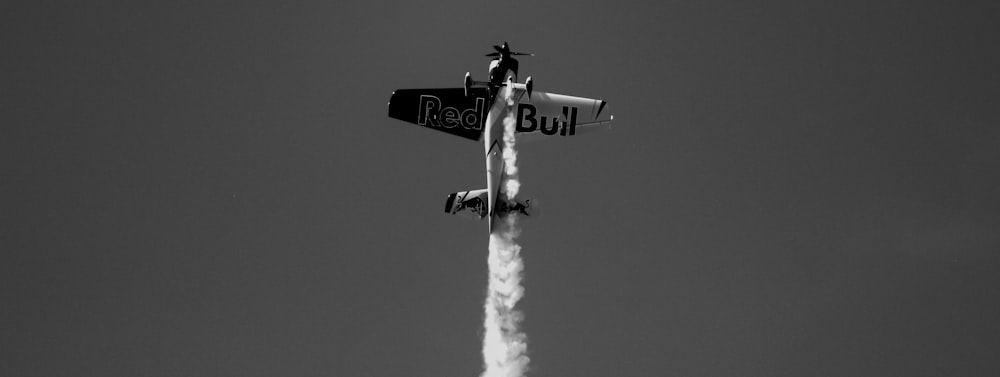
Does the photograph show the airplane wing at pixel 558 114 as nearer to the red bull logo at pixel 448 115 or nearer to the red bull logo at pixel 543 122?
the red bull logo at pixel 543 122

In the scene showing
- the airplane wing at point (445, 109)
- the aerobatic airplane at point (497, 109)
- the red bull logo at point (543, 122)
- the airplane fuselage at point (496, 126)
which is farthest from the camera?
the red bull logo at point (543, 122)

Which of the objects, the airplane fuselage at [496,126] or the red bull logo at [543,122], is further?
the red bull logo at [543,122]

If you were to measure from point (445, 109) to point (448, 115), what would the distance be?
0.26 metres

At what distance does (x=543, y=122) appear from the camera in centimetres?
4622

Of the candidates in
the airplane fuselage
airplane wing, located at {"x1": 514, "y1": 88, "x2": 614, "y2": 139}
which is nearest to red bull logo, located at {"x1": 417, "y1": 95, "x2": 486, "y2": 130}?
the airplane fuselage

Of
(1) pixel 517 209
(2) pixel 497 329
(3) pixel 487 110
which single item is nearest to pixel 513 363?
(2) pixel 497 329

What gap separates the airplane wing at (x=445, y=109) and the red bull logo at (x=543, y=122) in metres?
1.46

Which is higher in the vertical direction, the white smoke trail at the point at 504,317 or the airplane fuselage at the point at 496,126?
the airplane fuselage at the point at 496,126

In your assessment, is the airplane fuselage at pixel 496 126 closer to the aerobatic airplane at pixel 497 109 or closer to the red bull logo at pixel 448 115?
the aerobatic airplane at pixel 497 109

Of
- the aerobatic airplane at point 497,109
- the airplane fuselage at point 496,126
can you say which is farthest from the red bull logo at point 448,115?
the airplane fuselage at point 496,126

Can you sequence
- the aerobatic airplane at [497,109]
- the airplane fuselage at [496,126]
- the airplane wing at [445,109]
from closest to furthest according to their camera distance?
the airplane fuselage at [496,126] → the aerobatic airplane at [497,109] → the airplane wing at [445,109]

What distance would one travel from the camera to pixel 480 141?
46344 millimetres

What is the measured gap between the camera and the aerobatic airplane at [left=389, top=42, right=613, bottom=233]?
148ft

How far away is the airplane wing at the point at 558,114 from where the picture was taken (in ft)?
151
